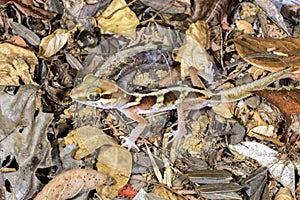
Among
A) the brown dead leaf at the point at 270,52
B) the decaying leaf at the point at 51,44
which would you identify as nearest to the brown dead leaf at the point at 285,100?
the brown dead leaf at the point at 270,52

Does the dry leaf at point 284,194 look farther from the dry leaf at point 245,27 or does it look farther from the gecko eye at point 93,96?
the gecko eye at point 93,96

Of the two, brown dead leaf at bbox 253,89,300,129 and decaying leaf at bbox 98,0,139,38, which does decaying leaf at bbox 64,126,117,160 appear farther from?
brown dead leaf at bbox 253,89,300,129

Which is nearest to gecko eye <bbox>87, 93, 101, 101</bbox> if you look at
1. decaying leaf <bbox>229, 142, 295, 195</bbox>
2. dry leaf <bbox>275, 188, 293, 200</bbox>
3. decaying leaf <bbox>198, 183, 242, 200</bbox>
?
decaying leaf <bbox>198, 183, 242, 200</bbox>

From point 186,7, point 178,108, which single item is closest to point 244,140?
point 178,108

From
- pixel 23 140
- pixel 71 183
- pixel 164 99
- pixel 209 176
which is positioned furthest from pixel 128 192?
pixel 23 140

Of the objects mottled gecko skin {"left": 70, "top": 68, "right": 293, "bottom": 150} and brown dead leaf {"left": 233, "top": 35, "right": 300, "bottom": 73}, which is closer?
mottled gecko skin {"left": 70, "top": 68, "right": 293, "bottom": 150}
